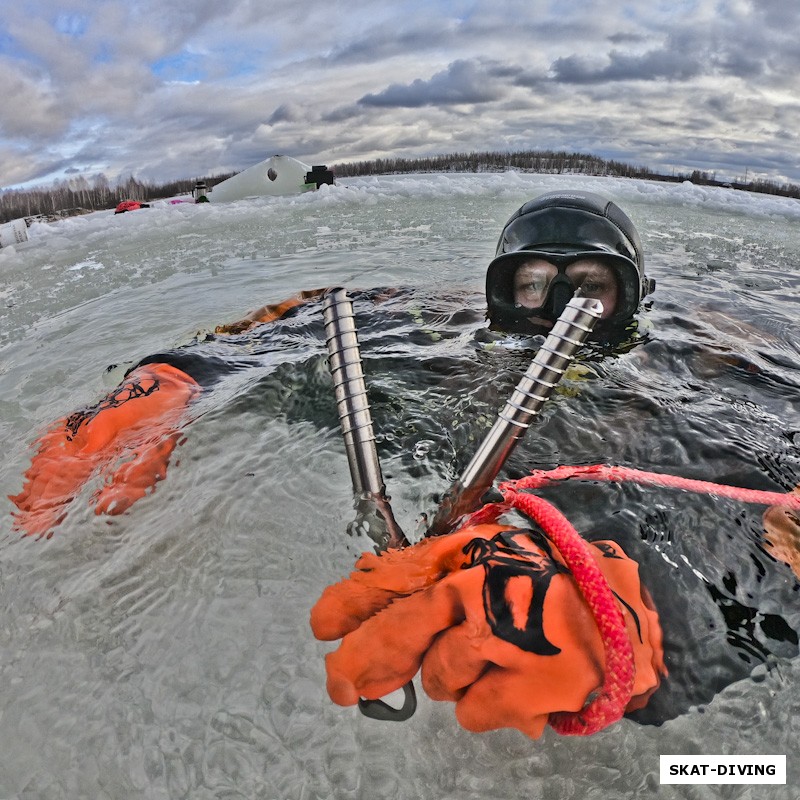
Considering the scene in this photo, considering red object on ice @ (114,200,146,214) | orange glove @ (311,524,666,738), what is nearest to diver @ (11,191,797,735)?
orange glove @ (311,524,666,738)

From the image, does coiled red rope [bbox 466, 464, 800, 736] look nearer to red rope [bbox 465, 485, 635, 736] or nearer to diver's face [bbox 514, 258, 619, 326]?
red rope [bbox 465, 485, 635, 736]

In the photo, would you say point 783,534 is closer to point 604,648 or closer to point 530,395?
point 604,648

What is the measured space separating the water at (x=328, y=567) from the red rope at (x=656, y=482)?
5 cm

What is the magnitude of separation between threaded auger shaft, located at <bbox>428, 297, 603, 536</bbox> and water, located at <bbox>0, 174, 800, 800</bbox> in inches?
13.0

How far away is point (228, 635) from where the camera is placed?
1.15 m

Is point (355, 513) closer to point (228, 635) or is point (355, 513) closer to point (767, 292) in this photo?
point (228, 635)

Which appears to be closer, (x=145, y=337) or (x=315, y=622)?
(x=315, y=622)

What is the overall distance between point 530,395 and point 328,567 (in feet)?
2.16

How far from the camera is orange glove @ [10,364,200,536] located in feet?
5.32

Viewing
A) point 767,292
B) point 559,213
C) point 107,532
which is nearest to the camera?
point 107,532

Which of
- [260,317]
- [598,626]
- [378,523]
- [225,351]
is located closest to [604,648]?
[598,626]

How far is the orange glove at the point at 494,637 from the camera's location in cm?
89

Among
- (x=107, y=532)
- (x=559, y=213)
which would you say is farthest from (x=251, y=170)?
(x=107, y=532)

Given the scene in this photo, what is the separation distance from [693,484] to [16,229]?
537 inches
